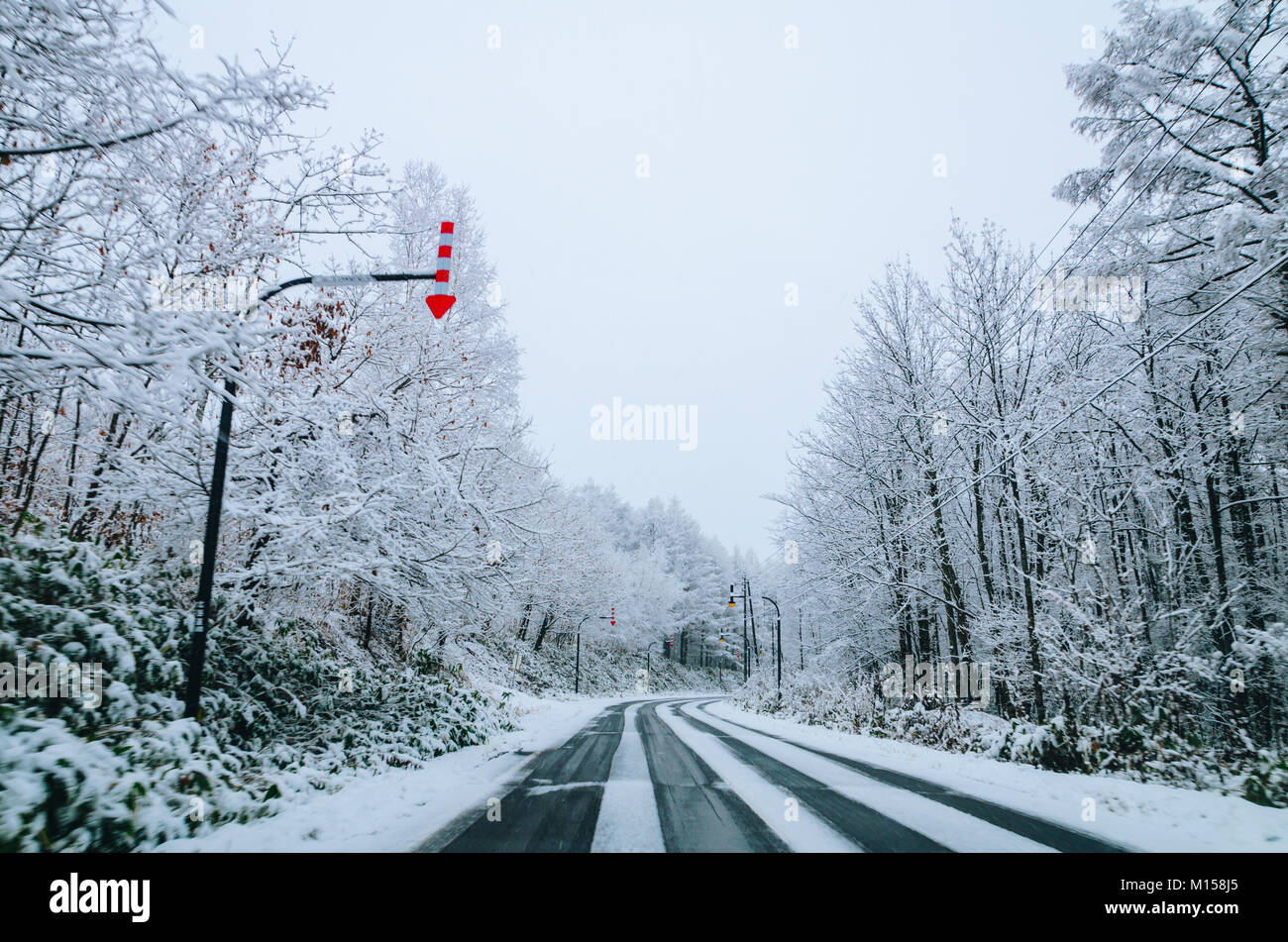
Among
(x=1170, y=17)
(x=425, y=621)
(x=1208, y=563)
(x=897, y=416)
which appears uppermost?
(x=1170, y=17)

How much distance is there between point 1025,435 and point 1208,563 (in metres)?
6.47

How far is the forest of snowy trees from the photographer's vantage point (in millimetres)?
8664

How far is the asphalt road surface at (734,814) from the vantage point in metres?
4.21

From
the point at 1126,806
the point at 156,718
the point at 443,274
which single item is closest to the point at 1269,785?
the point at 1126,806

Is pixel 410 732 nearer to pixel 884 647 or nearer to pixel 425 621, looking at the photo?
pixel 425 621

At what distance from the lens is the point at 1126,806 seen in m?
5.63

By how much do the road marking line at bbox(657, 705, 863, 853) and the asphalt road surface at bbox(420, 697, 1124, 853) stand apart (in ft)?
0.05

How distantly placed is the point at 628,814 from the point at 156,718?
15.4ft

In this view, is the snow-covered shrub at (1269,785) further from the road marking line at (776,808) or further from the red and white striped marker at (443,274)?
the red and white striped marker at (443,274)

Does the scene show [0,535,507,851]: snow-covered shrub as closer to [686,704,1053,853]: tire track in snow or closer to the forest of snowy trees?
[686,704,1053,853]: tire track in snow

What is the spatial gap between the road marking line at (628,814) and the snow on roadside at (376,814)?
4.31ft

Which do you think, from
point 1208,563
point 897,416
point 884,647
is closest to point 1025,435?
point 897,416

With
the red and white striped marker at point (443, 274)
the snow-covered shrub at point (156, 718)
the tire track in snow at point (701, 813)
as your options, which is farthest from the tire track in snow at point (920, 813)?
the red and white striped marker at point (443, 274)

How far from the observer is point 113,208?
5230 mm
